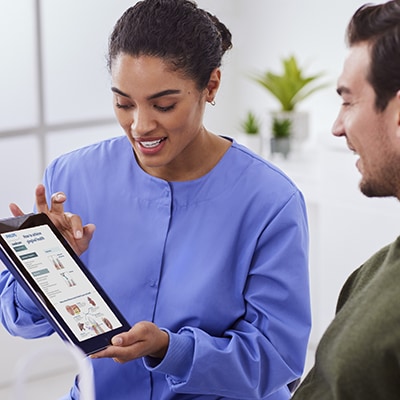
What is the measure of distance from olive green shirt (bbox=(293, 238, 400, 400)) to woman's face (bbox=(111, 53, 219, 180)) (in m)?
0.47

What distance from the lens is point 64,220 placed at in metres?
1.65

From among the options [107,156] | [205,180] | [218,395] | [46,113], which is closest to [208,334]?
[218,395]

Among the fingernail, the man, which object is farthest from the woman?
the man

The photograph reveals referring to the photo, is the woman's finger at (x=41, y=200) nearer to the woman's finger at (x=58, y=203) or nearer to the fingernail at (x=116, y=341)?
the woman's finger at (x=58, y=203)

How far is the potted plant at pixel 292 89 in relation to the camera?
138 inches

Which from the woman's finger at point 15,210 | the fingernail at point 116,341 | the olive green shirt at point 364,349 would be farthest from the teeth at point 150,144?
the olive green shirt at point 364,349

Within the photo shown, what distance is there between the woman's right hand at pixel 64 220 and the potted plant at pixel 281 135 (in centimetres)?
192

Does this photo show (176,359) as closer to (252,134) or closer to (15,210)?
(15,210)

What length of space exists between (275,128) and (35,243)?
211cm

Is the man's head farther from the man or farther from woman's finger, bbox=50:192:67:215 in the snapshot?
woman's finger, bbox=50:192:67:215

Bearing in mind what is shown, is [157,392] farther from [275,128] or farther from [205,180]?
[275,128]

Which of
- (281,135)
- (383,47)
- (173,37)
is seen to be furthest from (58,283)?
(281,135)

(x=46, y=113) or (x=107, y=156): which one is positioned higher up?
(x=107, y=156)

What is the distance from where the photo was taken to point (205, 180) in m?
1.75
